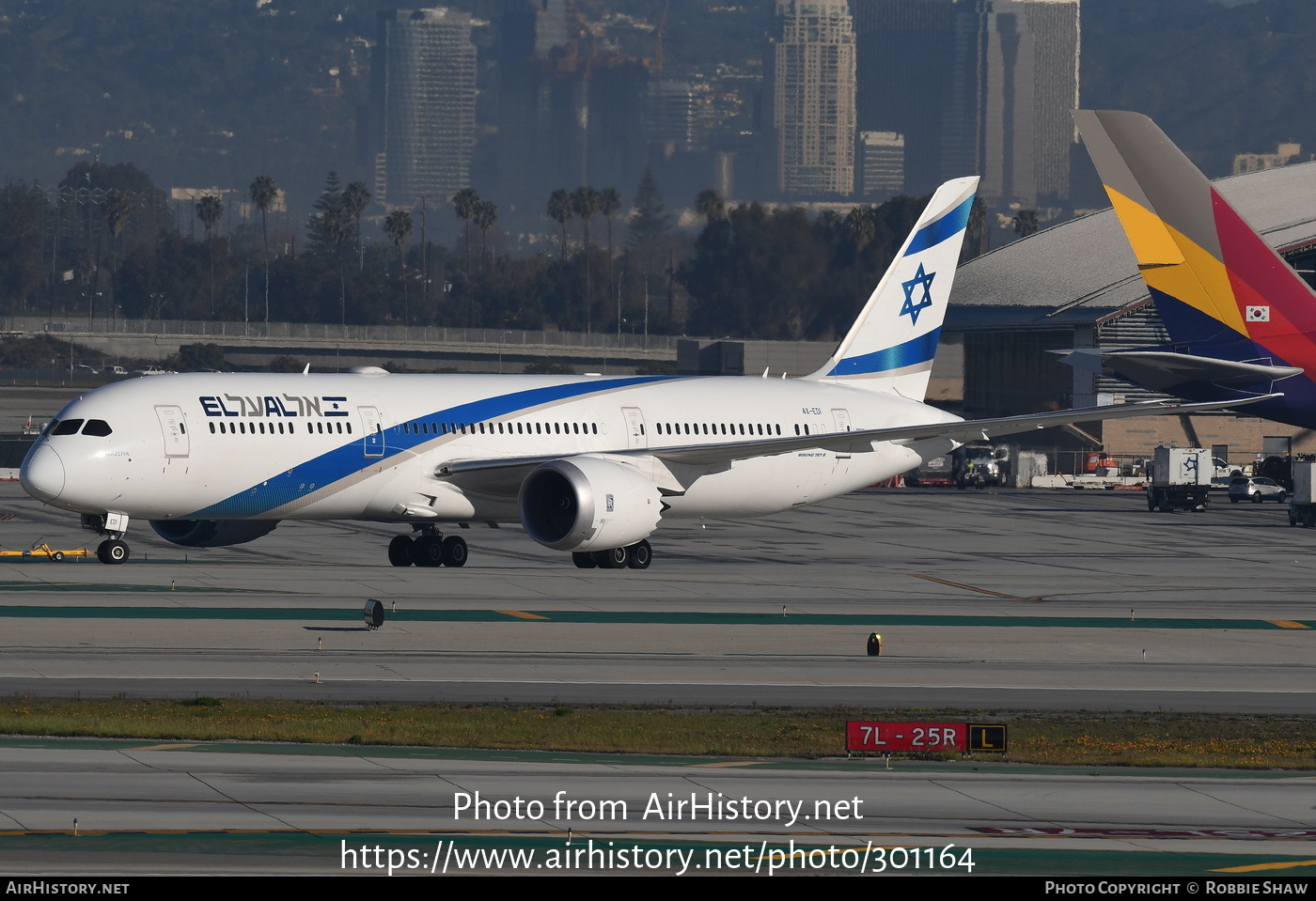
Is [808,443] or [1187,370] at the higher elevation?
[1187,370]

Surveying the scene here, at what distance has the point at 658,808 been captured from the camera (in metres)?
17.7

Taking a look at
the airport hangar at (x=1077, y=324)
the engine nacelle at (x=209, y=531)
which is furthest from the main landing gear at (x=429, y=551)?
the airport hangar at (x=1077, y=324)

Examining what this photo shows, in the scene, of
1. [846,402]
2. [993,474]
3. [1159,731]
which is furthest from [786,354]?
[1159,731]

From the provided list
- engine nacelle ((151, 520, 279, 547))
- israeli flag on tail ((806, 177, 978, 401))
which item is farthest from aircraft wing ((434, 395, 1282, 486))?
engine nacelle ((151, 520, 279, 547))

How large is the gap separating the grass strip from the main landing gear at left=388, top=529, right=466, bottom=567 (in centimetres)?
1927

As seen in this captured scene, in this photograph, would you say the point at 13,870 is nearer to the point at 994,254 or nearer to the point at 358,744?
the point at 358,744

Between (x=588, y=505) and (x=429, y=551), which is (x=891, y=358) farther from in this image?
(x=429, y=551)

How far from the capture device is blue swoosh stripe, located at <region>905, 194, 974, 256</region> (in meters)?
51.5

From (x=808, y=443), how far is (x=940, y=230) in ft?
37.0

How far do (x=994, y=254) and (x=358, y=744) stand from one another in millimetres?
112203

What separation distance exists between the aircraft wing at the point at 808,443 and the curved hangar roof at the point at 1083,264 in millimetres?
63859

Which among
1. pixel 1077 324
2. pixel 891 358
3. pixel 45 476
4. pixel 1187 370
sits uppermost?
pixel 1077 324

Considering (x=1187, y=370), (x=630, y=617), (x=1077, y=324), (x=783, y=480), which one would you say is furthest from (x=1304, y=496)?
(x=1077, y=324)

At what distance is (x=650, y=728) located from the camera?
910 inches
